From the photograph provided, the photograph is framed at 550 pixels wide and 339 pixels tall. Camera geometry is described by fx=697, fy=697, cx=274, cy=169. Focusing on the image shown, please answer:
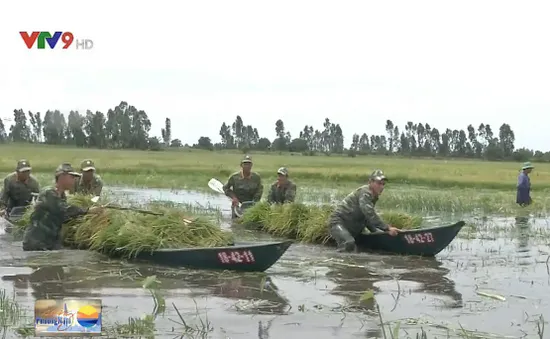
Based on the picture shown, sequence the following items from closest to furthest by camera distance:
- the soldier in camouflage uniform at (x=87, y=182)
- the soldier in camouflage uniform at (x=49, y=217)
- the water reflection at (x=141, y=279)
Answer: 1. the water reflection at (x=141, y=279)
2. the soldier in camouflage uniform at (x=49, y=217)
3. the soldier in camouflage uniform at (x=87, y=182)

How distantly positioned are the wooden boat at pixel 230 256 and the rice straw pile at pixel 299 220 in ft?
12.4

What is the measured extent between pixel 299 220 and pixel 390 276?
168 inches

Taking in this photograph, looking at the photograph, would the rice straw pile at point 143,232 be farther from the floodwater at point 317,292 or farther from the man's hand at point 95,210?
the floodwater at point 317,292

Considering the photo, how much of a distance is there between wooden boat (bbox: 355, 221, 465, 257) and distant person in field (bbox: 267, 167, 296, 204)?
12.5ft

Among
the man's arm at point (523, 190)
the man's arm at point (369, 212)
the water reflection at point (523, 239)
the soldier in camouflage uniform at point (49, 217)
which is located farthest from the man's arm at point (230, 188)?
the man's arm at point (523, 190)

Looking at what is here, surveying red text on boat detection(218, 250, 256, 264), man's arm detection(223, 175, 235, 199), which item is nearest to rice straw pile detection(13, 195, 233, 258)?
red text on boat detection(218, 250, 256, 264)

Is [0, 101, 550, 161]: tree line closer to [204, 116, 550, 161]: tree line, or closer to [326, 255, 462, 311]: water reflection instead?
[204, 116, 550, 161]: tree line

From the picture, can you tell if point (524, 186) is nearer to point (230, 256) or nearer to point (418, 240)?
point (418, 240)

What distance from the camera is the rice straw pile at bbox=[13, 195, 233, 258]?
10.2 meters

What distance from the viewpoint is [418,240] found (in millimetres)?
11500

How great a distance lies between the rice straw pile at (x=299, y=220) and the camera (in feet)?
43.1

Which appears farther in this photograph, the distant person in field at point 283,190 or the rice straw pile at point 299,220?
the distant person in field at point 283,190

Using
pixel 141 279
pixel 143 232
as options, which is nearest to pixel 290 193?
pixel 143 232

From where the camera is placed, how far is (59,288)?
8.42 m
